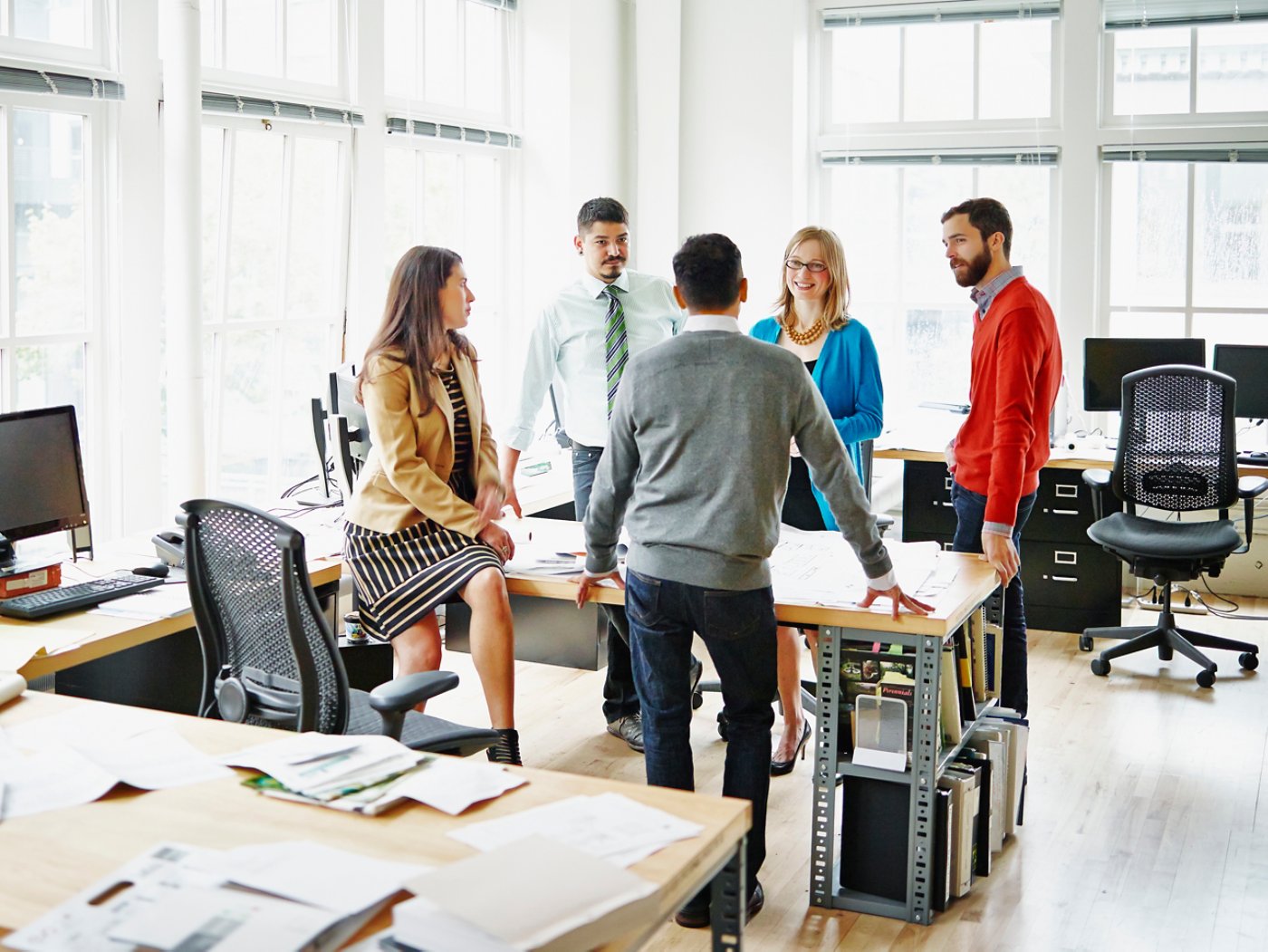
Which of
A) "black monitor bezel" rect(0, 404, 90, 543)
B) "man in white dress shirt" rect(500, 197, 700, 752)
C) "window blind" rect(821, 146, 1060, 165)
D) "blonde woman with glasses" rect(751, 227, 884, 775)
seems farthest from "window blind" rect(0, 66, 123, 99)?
"window blind" rect(821, 146, 1060, 165)

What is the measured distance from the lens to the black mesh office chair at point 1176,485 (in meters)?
5.11

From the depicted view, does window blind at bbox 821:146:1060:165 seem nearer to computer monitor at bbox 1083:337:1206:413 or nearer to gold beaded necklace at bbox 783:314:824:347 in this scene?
computer monitor at bbox 1083:337:1206:413

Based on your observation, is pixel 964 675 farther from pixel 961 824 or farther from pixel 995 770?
pixel 961 824

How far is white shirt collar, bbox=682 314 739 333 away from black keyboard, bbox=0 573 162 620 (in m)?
1.53

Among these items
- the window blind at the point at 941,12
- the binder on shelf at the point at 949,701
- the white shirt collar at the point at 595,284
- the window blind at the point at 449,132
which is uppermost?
the window blind at the point at 941,12

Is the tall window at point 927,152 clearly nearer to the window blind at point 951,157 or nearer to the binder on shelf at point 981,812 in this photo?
the window blind at point 951,157

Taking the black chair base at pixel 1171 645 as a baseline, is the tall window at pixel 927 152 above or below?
above

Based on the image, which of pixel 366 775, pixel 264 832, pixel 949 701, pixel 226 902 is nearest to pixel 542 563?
pixel 949 701

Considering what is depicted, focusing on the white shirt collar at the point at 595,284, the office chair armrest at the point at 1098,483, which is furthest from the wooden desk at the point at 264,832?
the office chair armrest at the point at 1098,483

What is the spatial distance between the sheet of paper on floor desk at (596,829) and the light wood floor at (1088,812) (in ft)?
4.34

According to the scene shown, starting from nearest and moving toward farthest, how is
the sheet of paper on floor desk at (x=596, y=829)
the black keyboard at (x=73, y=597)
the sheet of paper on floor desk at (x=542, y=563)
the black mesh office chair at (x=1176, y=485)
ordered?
the sheet of paper on floor desk at (x=596, y=829) < the black keyboard at (x=73, y=597) < the sheet of paper on floor desk at (x=542, y=563) < the black mesh office chair at (x=1176, y=485)

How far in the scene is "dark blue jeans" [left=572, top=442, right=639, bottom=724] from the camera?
4258mm

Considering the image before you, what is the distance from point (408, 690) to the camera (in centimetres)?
266

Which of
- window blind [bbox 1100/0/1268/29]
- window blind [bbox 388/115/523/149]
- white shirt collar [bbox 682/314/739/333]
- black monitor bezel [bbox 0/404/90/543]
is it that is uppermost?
window blind [bbox 1100/0/1268/29]
